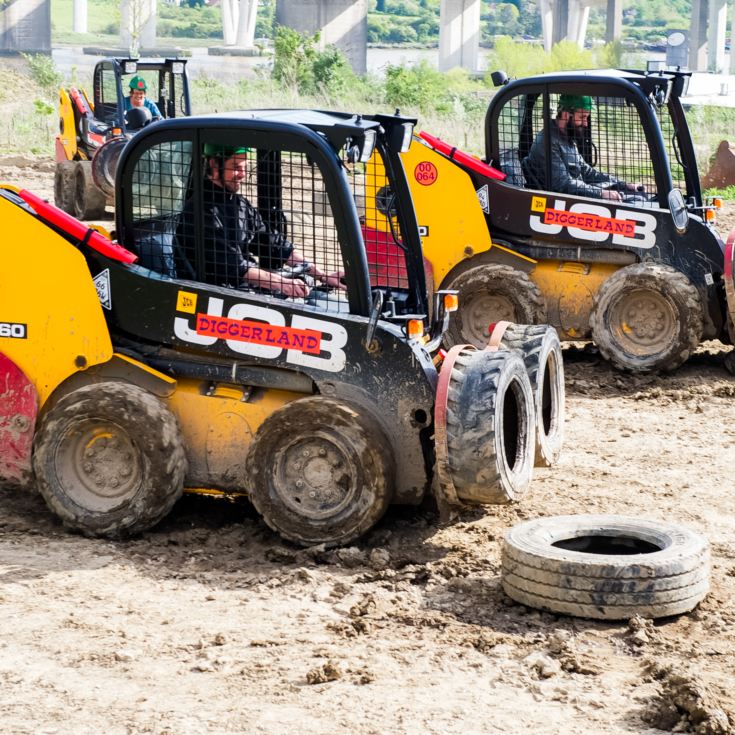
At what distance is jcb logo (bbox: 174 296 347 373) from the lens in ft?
21.7

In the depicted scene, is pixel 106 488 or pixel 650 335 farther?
pixel 650 335

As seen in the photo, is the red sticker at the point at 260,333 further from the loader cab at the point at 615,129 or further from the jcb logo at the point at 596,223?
the loader cab at the point at 615,129

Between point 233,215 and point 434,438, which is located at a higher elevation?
point 233,215

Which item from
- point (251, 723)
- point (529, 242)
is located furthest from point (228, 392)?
point (529, 242)

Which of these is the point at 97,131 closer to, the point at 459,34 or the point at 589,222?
the point at 589,222

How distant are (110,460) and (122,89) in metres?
13.8

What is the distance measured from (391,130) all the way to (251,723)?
10.9 feet

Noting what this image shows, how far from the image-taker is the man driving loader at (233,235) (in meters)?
6.73

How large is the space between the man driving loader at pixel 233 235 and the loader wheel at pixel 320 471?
685mm

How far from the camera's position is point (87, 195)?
62.6 ft

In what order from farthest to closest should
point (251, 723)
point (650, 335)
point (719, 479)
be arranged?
point (650, 335) < point (719, 479) < point (251, 723)

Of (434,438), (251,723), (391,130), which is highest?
(391,130)

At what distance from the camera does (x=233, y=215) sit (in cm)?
677

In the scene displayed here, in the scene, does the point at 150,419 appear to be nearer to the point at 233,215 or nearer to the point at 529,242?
the point at 233,215
